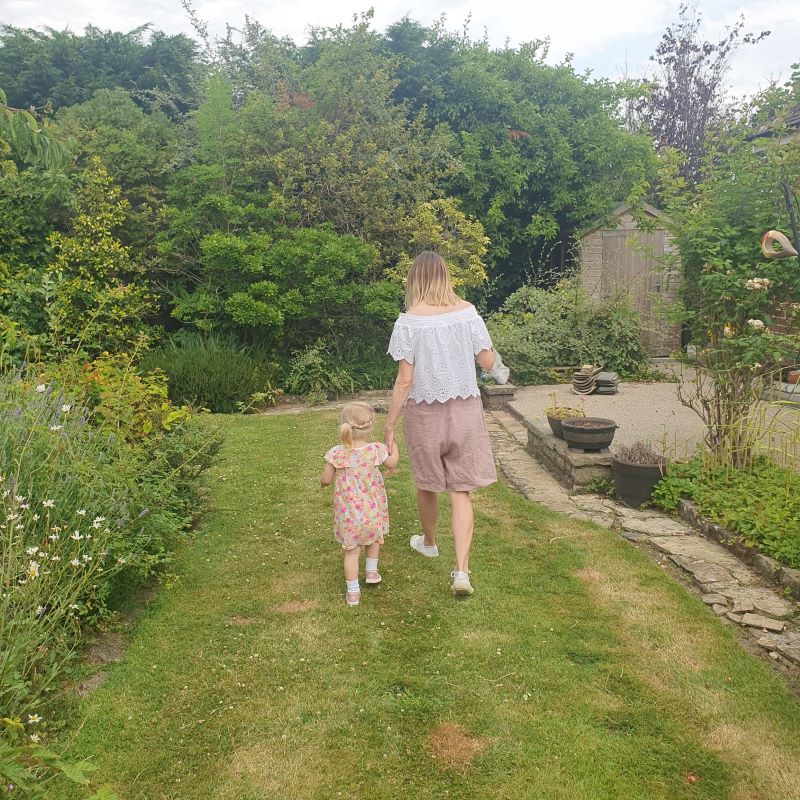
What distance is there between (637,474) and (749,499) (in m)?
0.85

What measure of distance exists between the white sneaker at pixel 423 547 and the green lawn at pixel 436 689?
0.07 meters

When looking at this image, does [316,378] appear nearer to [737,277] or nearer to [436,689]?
[737,277]

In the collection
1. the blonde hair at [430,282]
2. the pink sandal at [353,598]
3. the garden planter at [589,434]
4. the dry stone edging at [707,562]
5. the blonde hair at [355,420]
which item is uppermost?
the blonde hair at [430,282]

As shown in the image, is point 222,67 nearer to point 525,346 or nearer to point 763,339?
point 525,346

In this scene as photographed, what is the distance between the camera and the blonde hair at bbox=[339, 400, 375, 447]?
148 inches

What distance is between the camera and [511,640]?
341 cm

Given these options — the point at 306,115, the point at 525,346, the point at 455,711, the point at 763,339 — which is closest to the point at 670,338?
the point at 525,346

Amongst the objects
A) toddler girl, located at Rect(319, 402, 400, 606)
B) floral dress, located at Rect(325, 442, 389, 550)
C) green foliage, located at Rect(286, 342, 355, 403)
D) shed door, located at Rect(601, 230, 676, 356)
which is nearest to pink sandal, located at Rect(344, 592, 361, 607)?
toddler girl, located at Rect(319, 402, 400, 606)

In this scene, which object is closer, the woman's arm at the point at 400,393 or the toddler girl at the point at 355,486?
the toddler girl at the point at 355,486

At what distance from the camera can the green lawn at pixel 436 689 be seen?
249 centimetres

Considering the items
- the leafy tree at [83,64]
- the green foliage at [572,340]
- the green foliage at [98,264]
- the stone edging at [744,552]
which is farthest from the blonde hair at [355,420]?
the leafy tree at [83,64]

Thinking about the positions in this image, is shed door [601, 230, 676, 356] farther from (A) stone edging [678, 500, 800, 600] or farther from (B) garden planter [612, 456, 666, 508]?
(A) stone edging [678, 500, 800, 600]

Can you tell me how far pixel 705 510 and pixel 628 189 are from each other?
38.8 ft

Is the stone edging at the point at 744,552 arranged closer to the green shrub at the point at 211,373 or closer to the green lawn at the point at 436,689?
the green lawn at the point at 436,689
